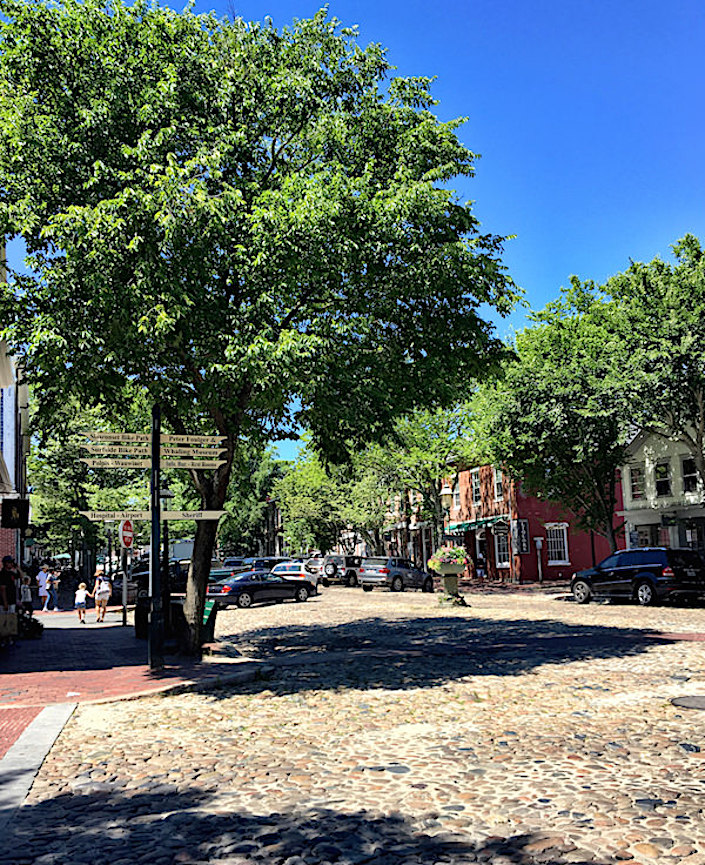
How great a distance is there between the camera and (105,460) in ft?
40.6

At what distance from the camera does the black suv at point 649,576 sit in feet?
78.9

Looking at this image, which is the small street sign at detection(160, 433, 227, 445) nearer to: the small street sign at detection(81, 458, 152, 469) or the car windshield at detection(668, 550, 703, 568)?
the small street sign at detection(81, 458, 152, 469)

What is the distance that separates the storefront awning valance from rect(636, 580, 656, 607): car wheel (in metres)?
21.0

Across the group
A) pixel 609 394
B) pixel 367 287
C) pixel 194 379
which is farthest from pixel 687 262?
pixel 194 379

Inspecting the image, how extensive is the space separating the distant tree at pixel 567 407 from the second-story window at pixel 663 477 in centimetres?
353

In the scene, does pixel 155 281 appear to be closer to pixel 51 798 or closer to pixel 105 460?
pixel 105 460

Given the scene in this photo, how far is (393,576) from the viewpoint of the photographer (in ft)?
139

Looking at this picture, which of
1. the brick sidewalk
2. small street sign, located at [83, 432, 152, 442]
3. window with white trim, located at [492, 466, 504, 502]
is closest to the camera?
the brick sidewalk

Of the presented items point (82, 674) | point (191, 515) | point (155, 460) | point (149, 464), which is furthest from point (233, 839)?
point (82, 674)

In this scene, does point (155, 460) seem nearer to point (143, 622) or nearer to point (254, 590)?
point (143, 622)

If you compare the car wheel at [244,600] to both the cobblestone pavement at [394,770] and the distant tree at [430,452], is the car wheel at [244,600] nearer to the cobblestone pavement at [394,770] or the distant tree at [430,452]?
the distant tree at [430,452]

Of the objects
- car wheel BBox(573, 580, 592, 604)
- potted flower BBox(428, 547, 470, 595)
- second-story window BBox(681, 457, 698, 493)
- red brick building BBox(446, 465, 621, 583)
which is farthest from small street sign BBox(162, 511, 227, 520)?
red brick building BBox(446, 465, 621, 583)

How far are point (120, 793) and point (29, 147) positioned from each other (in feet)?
31.7

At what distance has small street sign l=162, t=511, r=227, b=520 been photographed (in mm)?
12797
